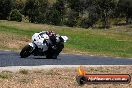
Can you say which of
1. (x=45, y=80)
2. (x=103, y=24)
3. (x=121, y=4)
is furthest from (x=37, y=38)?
(x=121, y=4)

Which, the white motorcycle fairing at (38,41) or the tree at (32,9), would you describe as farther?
the tree at (32,9)

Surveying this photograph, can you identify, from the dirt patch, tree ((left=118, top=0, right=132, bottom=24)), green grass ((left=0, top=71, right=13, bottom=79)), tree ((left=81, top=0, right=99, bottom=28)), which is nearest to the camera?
the dirt patch

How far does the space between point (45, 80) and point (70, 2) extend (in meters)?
97.2

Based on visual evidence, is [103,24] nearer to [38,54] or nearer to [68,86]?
[38,54]

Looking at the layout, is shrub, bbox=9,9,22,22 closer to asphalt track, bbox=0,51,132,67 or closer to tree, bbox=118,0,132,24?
tree, bbox=118,0,132,24

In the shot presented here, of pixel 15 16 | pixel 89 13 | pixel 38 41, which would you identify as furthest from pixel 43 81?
pixel 89 13

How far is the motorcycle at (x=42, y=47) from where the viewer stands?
23.2 meters

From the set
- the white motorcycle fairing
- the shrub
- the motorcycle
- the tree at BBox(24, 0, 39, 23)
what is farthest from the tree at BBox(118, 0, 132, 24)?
the white motorcycle fairing

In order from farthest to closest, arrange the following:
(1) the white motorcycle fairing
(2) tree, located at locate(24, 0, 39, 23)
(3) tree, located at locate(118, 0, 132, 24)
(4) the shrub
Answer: (3) tree, located at locate(118, 0, 132, 24) < (2) tree, located at locate(24, 0, 39, 23) < (4) the shrub < (1) the white motorcycle fairing

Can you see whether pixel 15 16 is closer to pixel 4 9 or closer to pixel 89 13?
pixel 4 9

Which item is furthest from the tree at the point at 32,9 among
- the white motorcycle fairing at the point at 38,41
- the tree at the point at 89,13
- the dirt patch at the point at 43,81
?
the dirt patch at the point at 43,81

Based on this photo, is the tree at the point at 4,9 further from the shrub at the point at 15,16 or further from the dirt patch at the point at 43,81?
the dirt patch at the point at 43,81

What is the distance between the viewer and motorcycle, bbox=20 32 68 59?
23.2 metres

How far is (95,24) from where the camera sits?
356 feet
